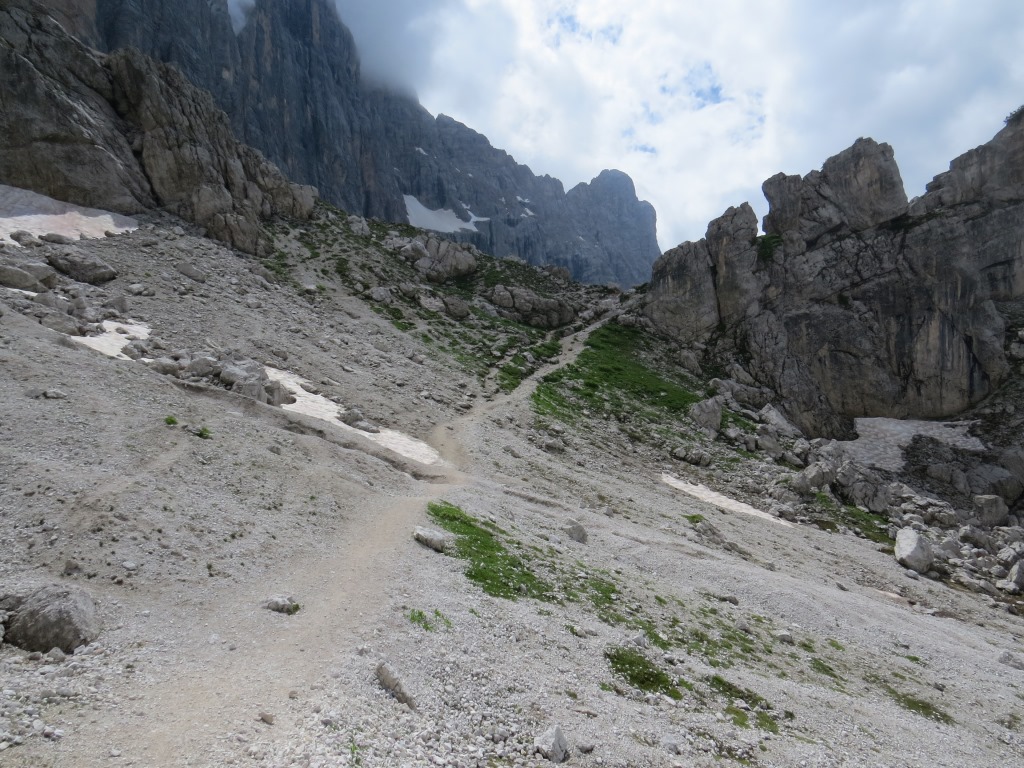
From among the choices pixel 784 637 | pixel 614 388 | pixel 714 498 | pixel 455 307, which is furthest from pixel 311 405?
pixel 455 307

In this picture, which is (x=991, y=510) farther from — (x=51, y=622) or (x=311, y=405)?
(x=51, y=622)

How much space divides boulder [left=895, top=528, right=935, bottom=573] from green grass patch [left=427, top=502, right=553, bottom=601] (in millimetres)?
34232

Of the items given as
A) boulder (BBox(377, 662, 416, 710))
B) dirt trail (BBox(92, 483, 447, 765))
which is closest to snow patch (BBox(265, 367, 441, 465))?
dirt trail (BBox(92, 483, 447, 765))

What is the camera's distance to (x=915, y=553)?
42.5 meters

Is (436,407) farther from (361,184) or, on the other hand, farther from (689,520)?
Result: (361,184)

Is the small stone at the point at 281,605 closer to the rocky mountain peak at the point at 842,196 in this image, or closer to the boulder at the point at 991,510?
the boulder at the point at 991,510

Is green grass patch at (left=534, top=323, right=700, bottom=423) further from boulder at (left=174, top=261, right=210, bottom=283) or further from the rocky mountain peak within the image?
boulder at (left=174, top=261, right=210, bottom=283)

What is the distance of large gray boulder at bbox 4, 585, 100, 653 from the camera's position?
38.9 feet

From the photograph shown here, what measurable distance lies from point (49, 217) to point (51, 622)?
60.1m

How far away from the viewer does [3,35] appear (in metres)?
62.7

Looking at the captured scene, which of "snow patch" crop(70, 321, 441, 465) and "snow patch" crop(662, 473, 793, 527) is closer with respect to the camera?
"snow patch" crop(70, 321, 441, 465)

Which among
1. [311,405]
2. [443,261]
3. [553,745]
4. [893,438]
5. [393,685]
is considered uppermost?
[443,261]

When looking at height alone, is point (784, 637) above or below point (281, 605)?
above

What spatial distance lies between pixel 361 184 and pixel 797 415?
149498 millimetres
